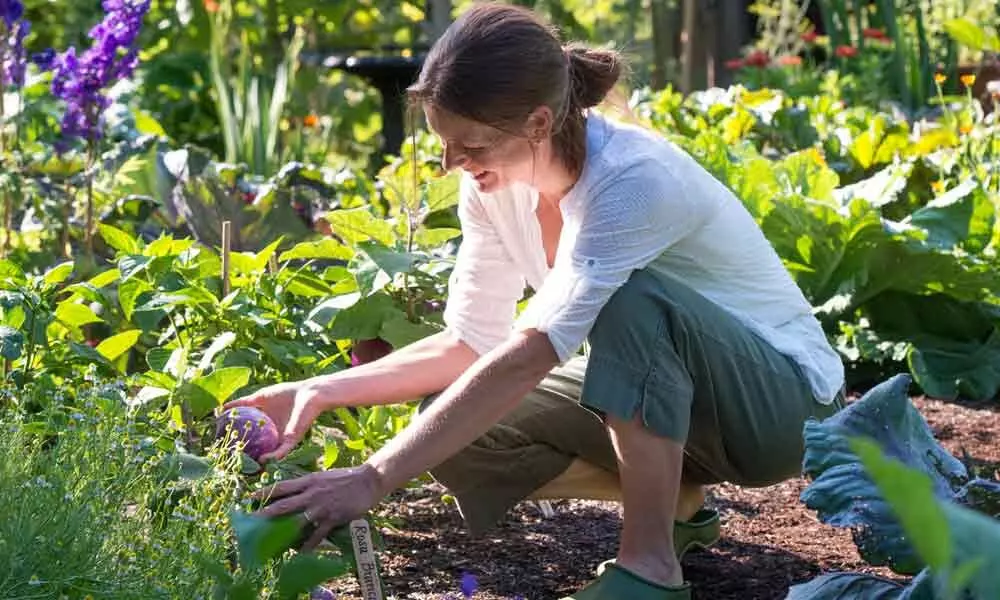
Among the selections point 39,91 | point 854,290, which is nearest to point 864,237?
point 854,290

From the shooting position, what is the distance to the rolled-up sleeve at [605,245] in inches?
76.4

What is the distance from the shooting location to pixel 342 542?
1884 mm

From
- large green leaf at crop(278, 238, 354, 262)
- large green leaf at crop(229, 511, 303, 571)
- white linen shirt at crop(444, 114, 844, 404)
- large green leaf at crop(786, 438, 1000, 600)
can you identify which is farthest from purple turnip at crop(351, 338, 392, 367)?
large green leaf at crop(786, 438, 1000, 600)

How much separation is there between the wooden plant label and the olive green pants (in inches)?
13.6

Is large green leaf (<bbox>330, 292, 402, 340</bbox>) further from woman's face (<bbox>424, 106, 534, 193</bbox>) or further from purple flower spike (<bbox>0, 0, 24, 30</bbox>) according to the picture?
purple flower spike (<bbox>0, 0, 24, 30</bbox>)

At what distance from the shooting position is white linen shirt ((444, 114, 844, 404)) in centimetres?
198

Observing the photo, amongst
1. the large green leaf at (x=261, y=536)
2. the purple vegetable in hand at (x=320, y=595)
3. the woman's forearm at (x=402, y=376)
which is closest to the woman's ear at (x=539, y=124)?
the woman's forearm at (x=402, y=376)

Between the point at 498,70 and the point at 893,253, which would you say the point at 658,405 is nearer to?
the point at 498,70

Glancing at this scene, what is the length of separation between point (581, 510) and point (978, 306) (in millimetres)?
1382

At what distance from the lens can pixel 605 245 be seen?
199 cm

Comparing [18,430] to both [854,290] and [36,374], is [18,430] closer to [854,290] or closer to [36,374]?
[36,374]

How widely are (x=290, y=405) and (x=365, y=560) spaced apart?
397 mm

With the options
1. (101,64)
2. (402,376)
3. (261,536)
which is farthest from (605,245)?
(101,64)

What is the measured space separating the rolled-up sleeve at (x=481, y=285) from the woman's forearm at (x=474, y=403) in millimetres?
336
